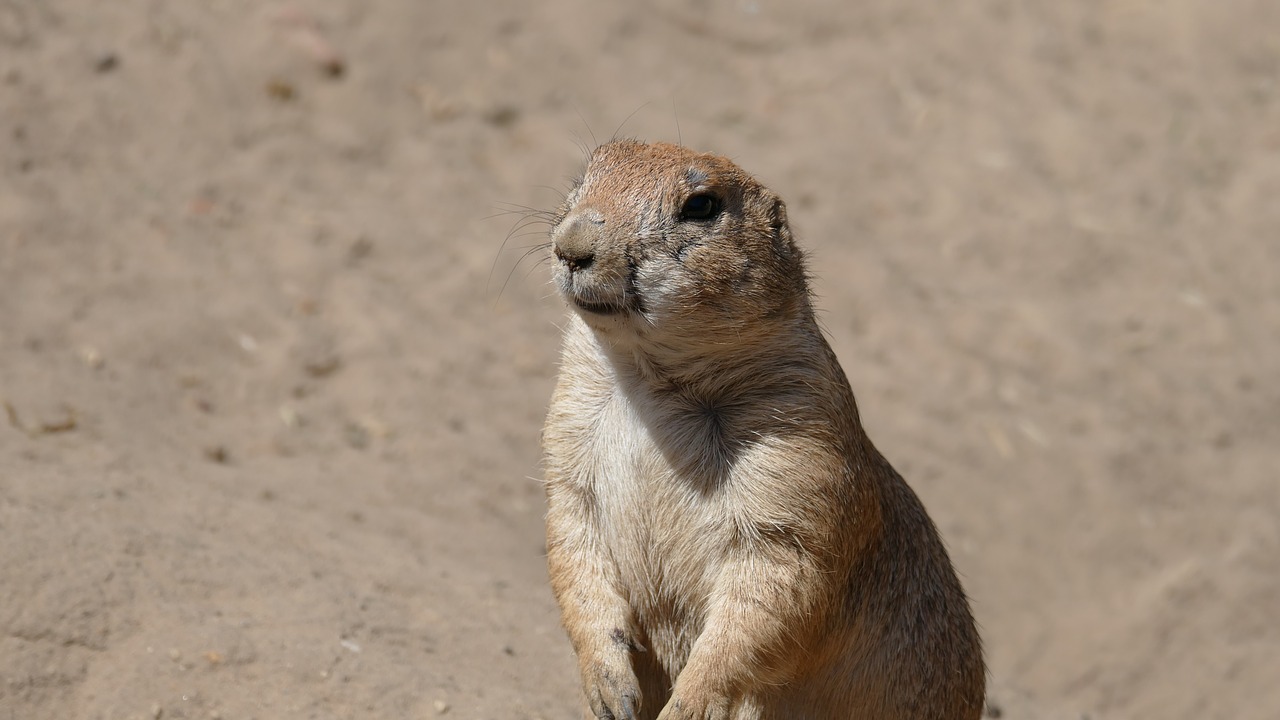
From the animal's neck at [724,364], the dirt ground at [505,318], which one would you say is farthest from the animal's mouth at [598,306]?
the dirt ground at [505,318]

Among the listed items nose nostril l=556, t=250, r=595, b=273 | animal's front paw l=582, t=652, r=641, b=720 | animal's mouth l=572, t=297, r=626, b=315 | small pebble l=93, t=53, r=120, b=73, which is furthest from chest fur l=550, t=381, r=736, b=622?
small pebble l=93, t=53, r=120, b=73

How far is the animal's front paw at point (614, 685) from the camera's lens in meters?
3.73

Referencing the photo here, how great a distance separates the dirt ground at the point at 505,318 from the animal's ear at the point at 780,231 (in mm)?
1726

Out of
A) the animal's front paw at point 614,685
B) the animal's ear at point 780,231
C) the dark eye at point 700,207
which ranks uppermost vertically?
the dark eye at point 700,207

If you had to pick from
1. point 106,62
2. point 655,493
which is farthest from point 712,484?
point 106,62

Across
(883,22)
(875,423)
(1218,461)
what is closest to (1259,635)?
(1218,461)

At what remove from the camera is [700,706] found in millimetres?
3635

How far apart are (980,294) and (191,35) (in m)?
5.05

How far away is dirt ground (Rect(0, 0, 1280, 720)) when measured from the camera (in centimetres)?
477

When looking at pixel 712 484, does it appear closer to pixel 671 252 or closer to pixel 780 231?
pixel 671 252

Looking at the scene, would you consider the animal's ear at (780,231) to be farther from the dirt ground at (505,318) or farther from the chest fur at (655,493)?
the dirt ground at (505,318)

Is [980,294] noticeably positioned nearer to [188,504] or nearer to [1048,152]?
[1048,152]

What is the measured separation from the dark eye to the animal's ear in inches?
9.1

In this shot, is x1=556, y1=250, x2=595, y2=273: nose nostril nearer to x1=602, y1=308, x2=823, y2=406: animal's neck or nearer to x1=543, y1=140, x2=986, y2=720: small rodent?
x1=543, y1=140, x2=986, y2=720: small rodent
